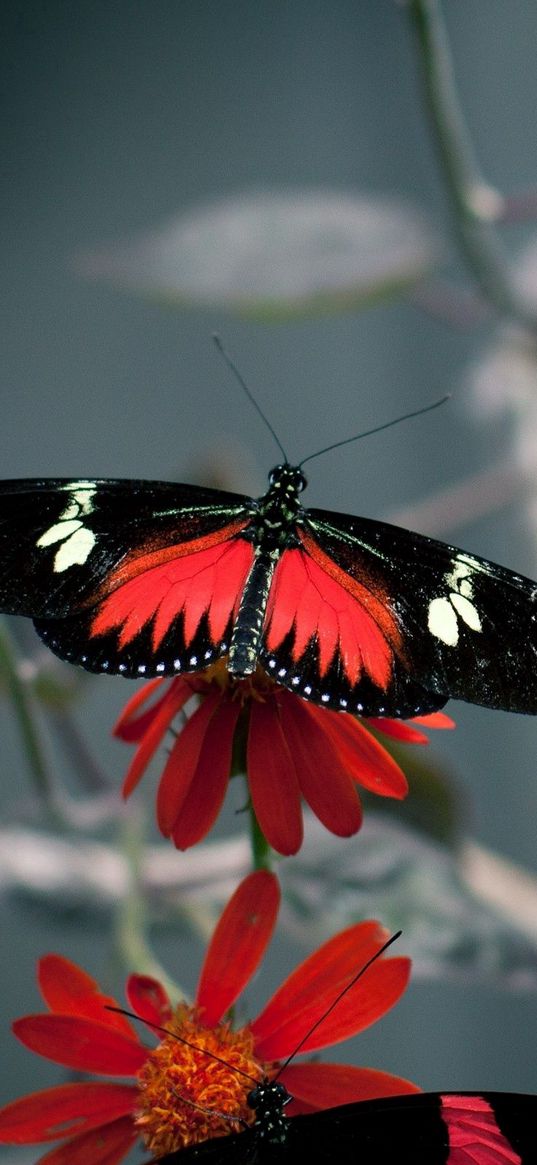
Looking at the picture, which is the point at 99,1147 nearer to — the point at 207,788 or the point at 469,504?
the point at 207,788

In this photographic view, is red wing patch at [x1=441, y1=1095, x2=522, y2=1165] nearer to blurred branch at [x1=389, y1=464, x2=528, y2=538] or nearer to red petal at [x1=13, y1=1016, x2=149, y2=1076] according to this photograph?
red petal at [x1=13, y1=1016, x2=149, y2=1076]

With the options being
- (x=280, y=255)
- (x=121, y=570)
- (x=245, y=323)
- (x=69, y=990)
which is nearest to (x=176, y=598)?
(x=121, y=570)

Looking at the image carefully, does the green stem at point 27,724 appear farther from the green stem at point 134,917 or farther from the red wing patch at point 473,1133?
the red wing patch at point 473,1133

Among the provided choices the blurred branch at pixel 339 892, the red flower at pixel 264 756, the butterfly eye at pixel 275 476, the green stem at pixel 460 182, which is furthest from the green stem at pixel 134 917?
the green stem at pixel 460 182

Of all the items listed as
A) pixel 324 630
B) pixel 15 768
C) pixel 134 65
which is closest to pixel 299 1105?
pixel 324 630

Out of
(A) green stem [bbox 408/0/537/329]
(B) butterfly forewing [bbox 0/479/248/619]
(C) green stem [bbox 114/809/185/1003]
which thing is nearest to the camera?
(B) butterfly forewing [bbox 0/479/248/619]

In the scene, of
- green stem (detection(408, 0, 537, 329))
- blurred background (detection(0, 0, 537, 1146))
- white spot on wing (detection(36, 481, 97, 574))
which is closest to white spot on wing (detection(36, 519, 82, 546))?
white spot on wing (detection(36, 481, 97, 574))

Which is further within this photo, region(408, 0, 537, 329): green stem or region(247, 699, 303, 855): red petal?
region(408, 0, 537, 329): green stem

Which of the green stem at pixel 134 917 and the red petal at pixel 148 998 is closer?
the red petal at pixel 148 998
